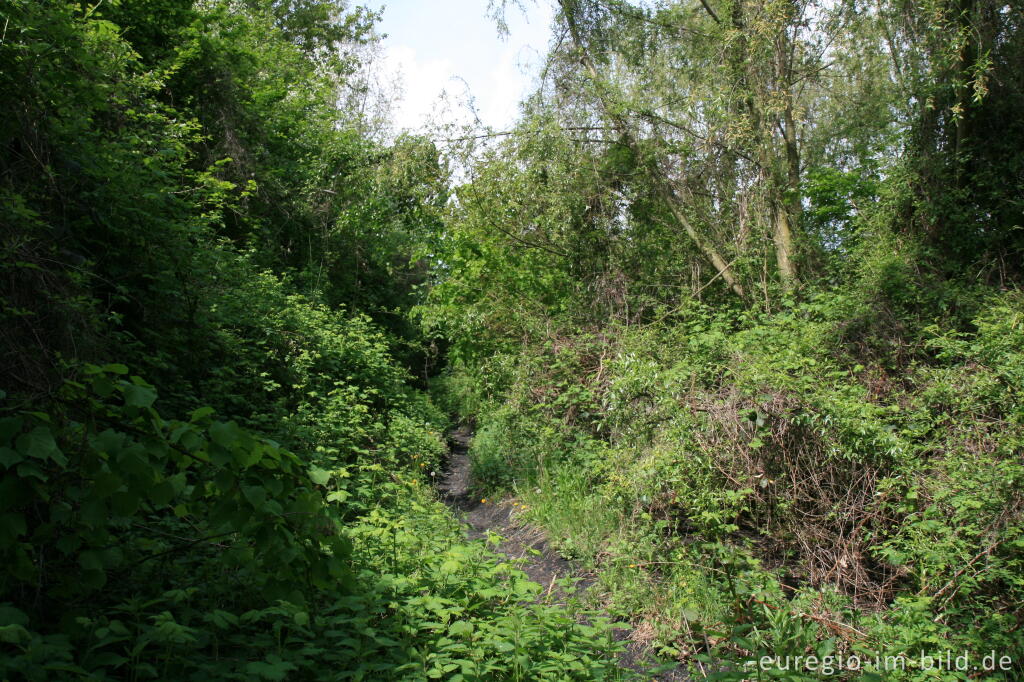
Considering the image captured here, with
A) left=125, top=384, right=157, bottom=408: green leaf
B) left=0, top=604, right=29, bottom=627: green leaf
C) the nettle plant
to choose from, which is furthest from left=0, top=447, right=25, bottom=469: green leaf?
left=0, top=604, right=29, bottom=627: green leaf

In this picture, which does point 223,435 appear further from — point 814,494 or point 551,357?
point 551,357

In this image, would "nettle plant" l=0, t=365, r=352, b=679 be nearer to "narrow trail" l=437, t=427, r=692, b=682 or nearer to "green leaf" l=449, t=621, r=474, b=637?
"green leaf" l=449, t=621, r=474, b=637

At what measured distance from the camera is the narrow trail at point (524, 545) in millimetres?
4707

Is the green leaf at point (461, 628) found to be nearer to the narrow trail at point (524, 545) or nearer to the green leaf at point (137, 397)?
the narrow trail at point (524, 545)

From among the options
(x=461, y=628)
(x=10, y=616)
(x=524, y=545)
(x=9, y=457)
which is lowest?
(x=524, y=545)

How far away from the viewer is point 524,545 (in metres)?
6.20

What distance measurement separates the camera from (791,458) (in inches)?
226

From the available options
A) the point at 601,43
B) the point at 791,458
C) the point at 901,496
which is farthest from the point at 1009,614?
the point at 601,43

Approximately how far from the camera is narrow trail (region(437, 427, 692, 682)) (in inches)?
185

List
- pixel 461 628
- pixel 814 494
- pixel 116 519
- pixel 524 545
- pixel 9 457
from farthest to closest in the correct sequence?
pixel 524 545, pixel 814 494, pixel 461 628, pixel 116 519, pixel 9 457

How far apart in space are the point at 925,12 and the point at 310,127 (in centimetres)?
1264

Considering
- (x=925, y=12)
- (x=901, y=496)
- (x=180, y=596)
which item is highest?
(x=925, y=12)

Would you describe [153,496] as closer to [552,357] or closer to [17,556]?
[17,556]

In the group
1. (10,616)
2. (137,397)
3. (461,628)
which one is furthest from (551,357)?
(10,616)
